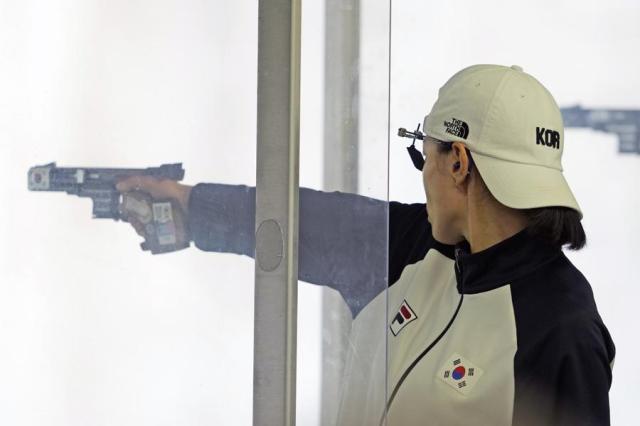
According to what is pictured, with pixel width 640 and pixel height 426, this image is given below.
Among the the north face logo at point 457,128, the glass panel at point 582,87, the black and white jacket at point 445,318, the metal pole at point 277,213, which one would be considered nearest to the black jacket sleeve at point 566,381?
the black and white jacket at point 445,318

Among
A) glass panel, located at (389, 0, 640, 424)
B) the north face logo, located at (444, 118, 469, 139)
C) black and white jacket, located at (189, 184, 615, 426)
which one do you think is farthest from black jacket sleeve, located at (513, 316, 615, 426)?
glass panel, located at (389, 0, 640, 424)

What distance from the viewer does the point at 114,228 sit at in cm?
65

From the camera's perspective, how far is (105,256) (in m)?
0.65

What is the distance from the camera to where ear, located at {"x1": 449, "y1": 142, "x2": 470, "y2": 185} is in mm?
898

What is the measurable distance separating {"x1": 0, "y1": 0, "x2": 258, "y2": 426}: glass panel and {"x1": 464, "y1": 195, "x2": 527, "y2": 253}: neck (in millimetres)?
366

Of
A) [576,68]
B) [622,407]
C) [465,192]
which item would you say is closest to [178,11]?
[465,192]

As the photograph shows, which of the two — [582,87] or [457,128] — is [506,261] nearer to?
[457,128]

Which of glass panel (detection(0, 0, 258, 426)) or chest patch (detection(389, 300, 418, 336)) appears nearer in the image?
glass panel (detection(0, 0, 258, 426))

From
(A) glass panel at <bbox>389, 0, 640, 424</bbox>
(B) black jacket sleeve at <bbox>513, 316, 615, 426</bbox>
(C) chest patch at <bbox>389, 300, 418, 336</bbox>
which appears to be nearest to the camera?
(B) black jacket sleeve at <bbox>513, 316, 615, 426</bbox>

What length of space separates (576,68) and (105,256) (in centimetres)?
98

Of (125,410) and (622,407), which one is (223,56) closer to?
(125,410)

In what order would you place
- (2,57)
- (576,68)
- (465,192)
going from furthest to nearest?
(576,68) < (465,192) < (2,57)

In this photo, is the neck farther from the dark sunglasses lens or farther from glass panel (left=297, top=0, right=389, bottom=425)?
glass panel (left=297, top=0, right=389, bottom=425)

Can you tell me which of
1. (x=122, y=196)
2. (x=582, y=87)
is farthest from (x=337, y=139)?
(x=582, y=87)
